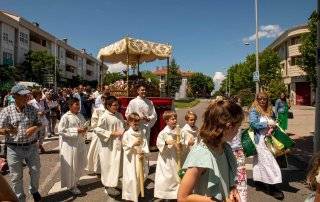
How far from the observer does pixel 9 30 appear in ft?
184

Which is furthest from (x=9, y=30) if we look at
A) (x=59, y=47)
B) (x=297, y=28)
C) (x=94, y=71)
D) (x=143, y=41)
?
(x=94, y=71)

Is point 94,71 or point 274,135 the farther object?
point 94,71

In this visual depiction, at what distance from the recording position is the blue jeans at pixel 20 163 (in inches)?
254

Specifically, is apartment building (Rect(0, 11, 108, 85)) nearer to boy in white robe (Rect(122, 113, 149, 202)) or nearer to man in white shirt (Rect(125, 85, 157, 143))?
man in white shirt (Rect(125, 85, 157, 143))

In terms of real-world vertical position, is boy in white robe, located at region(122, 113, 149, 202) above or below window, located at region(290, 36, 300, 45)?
below

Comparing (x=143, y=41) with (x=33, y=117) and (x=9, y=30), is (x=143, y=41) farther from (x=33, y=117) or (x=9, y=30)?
(x=9, y=30)

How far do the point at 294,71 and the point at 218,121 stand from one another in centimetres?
6304

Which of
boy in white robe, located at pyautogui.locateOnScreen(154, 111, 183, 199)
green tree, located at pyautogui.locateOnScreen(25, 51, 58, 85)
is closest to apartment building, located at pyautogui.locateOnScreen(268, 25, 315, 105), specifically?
green tree, located at pyautogui.locateOnScreen(25, 51, 58, 85)

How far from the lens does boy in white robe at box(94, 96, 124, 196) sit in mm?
7684

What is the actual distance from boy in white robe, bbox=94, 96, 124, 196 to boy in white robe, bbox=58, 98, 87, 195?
0.37 meters

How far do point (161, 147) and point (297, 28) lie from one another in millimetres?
56913

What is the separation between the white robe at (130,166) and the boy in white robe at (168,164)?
0.31 metres

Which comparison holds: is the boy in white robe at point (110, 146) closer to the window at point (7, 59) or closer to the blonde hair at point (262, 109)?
the blonde hair at point (262, 109)

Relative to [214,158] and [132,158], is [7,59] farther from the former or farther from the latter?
[214,158]
